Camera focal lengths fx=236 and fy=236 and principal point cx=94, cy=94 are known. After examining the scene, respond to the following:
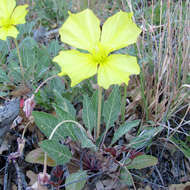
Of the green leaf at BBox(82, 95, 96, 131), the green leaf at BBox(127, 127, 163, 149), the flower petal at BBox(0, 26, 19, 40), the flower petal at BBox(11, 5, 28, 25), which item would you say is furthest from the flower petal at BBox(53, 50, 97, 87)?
the flower petal at BBox(11, 5, 28, 25)

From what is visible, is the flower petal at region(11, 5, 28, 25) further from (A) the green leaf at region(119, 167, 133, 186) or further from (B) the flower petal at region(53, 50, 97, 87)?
(A) the green leaf at region(119, 167, 133, 186)

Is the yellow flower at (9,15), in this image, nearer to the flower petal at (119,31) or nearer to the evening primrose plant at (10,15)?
the evening primrose plant at (10,15)

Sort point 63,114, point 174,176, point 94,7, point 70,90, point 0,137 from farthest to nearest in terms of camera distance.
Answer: point 94,7, point 70,90, point 0,137, point 174,176, point 63,114

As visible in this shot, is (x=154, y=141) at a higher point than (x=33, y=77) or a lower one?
lower

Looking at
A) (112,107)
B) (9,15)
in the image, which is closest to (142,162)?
(112,107)

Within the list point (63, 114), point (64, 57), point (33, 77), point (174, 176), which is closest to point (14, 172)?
point (63, 114)

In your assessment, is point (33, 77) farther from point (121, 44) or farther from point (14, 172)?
point (121, 44)

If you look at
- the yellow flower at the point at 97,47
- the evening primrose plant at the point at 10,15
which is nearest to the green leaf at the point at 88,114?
the yellow flower at the point at 97,47
